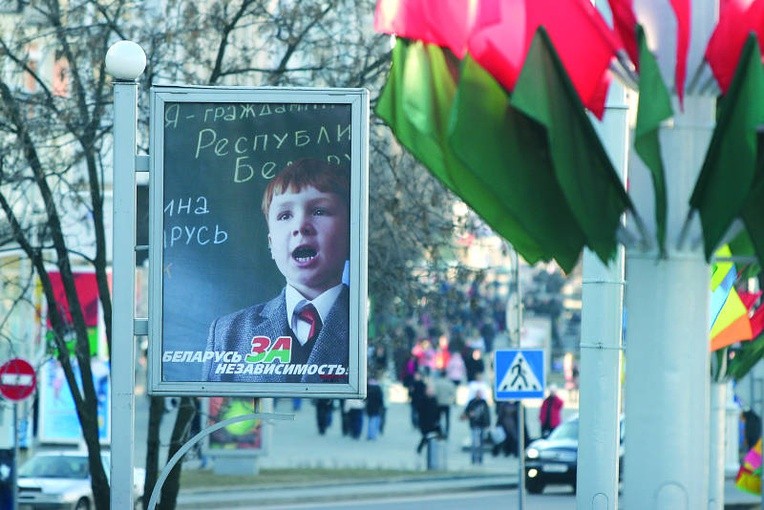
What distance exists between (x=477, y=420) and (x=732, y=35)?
2824cm

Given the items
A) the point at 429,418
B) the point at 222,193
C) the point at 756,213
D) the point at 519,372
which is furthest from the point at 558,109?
the point at 429,418

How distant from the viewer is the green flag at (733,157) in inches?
310

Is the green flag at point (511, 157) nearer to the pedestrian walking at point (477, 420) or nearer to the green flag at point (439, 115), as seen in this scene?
the green flag at point (439, 115)

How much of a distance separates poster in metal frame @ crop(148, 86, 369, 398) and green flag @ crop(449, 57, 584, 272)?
12.3 feet

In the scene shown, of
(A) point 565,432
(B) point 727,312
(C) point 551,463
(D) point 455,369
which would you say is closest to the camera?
(B) point 727,312

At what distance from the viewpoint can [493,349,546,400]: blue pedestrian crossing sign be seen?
78.5ft

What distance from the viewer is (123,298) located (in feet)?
39.1

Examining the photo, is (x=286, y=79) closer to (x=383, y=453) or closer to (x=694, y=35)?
(x=694, y=35)

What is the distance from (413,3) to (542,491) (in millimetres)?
24720

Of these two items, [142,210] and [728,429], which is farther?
[728,429]

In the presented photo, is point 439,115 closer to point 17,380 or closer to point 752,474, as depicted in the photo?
point 17,380

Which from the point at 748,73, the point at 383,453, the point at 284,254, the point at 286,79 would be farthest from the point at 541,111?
the point at 383,453

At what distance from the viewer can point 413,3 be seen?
28.0 ft

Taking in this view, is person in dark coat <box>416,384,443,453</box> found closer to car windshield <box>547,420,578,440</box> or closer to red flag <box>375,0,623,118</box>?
car windshield <box>547,420,578,440</box>
